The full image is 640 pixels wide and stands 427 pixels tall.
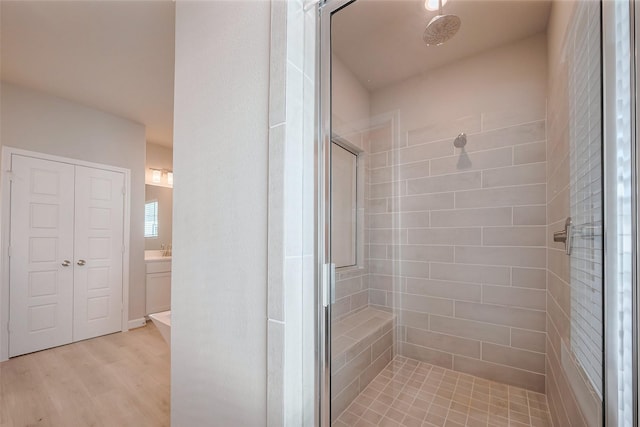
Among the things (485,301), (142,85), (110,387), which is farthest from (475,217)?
(142,85)

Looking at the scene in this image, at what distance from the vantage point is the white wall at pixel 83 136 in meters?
2.80

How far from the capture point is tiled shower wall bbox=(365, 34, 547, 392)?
4.94 ft

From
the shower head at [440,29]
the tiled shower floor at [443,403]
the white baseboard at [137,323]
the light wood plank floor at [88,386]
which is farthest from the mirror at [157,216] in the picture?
the shower head at [440,29]

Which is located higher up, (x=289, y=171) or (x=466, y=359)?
Result: (x=289, y=171)

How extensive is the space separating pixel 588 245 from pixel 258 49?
3.86ft

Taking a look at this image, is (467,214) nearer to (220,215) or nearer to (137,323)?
(220,215)

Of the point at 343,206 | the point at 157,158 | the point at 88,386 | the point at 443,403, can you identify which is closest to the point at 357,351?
the point at 443,403

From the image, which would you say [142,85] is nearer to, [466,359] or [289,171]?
[289,171]

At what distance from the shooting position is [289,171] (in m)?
0.81

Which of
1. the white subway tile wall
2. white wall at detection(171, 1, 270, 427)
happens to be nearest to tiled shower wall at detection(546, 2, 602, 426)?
the white subway tile wall

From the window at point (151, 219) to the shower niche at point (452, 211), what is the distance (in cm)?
415

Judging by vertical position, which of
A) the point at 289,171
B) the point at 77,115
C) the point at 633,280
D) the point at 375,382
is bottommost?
the point at 375,382

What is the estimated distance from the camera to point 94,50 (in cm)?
232

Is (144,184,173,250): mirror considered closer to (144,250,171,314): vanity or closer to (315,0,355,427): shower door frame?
(144,250,171,314): vanity
